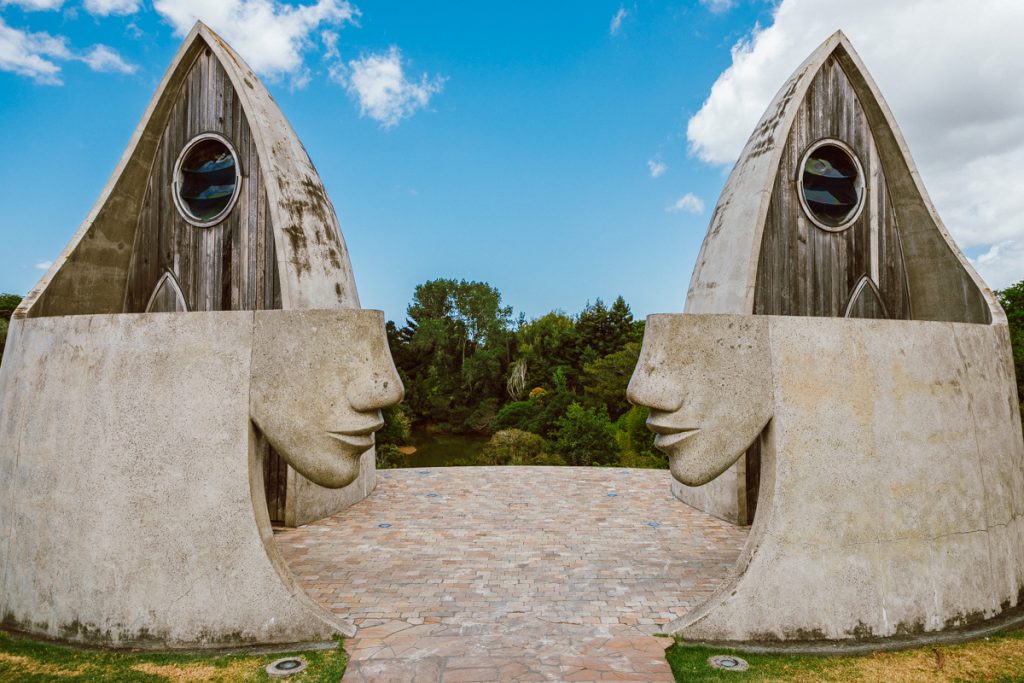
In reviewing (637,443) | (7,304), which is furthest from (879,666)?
(7,304)

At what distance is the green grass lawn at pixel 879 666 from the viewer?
446cm

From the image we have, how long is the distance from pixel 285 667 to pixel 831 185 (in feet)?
28.1

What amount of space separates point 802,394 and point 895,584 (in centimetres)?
168

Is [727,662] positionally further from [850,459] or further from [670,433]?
[850,459]

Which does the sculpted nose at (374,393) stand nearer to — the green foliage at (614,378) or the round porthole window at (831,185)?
the round porthole window at (831,185)

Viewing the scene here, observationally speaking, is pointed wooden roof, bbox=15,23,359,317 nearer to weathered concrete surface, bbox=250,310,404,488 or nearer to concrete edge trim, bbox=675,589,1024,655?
weathered concrete surface, bbox=250,310,404,488

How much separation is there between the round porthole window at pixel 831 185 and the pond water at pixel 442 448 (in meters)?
16.2

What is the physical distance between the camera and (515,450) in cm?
1864

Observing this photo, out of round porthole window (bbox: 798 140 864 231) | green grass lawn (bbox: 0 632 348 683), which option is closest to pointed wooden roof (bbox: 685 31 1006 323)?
round porthole window (bbox: 798 140 864 231)

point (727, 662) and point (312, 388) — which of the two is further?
point (312, 388)

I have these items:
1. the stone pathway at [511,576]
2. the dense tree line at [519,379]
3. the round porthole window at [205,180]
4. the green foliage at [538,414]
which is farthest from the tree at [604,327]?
the round porthole window at [205,180]

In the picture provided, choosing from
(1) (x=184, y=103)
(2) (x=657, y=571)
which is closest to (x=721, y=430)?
(2) (x=657, y=571)

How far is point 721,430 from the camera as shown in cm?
502

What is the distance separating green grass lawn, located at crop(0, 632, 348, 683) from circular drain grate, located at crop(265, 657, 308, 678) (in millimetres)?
45
